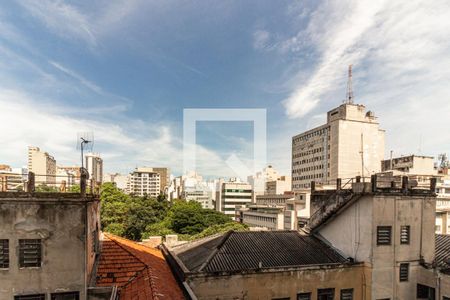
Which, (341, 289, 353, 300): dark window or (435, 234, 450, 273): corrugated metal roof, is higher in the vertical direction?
(435, 234, 450, 273): corrugated metal roof

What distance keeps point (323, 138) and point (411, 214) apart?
90.1 metres

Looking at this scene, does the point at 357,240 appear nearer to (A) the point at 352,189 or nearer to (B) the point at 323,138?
(A) the point at 352,189

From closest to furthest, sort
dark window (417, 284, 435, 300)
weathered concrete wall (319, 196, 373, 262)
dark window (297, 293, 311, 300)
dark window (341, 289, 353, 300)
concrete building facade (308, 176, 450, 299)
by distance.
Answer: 1. dark window (297, 293, 311, 300)
2. dark window (341, 289, 353, 300)
3. concrete building facade (308, 176, 450, 299)
4. weathered concrete wall (319, 196, 373, 262)
5. dark window (417, 284, 435, 300)

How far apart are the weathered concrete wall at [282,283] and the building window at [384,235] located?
213 centimetres

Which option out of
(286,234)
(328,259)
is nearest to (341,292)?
(328,259)

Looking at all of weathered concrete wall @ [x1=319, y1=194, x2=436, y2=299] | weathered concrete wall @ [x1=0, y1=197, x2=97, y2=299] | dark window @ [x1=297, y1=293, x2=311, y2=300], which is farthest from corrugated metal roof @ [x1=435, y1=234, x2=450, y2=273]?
weathered concrete wall @ [x1=0, y1=197, x2=97, y2=299]

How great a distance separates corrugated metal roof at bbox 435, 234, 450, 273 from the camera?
60.6 feet

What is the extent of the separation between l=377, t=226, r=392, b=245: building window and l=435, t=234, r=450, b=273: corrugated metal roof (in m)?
3.69

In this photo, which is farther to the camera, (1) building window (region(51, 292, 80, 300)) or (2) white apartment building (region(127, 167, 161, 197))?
(2) white apartment building (region(127, 167, 161, 197))

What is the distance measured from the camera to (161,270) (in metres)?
16.8

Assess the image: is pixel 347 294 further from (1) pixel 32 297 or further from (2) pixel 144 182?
(2) pixel 144 182

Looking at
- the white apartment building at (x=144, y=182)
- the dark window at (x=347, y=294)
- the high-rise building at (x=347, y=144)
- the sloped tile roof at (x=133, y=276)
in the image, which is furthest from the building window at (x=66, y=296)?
the white apartment building at (x=144, y=182)

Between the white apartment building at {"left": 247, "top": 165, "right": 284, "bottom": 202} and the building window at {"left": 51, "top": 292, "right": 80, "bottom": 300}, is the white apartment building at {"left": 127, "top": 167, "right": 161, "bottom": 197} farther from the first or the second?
the building window at {"left": 51, "top": 292, "right": 80, "bottom": 300}

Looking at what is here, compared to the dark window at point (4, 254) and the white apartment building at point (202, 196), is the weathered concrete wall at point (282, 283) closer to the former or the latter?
the dark window at point (4, 254)
